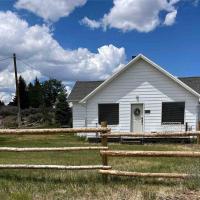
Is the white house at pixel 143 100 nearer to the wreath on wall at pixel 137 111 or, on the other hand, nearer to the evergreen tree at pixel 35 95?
the wreath on wall at pixel 137 111

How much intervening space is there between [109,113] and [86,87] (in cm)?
518

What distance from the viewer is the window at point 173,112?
28.3 metres

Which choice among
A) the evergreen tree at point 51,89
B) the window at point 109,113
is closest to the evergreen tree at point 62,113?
the window at point 109,113

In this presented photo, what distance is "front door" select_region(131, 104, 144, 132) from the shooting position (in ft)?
95.3

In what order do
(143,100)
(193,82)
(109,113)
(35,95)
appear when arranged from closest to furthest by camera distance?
(143,100) < (109,113) < (193,82) < (35,95)

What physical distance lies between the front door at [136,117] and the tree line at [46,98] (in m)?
20.3

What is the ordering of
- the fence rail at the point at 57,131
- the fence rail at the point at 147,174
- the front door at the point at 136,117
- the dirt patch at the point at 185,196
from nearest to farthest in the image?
the dirt patch at the point at 185,196 → the fence rail at the point at 147,174 → the fence rail at the point at 57,131 → the front door at the point at 136,117

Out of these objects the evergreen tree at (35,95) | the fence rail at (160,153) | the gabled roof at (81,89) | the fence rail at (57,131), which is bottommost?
the fence rail at (160,153)

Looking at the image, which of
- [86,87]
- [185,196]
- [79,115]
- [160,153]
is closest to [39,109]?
[86,87]

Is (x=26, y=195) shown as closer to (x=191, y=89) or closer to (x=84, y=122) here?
(x=191, y=89)

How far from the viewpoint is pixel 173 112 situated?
28.6m

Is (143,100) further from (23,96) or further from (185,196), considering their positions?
(23,96)

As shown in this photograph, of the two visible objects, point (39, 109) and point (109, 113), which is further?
point (39, 109)

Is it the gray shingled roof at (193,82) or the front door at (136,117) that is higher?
the gray shingled roof at (193,82)
